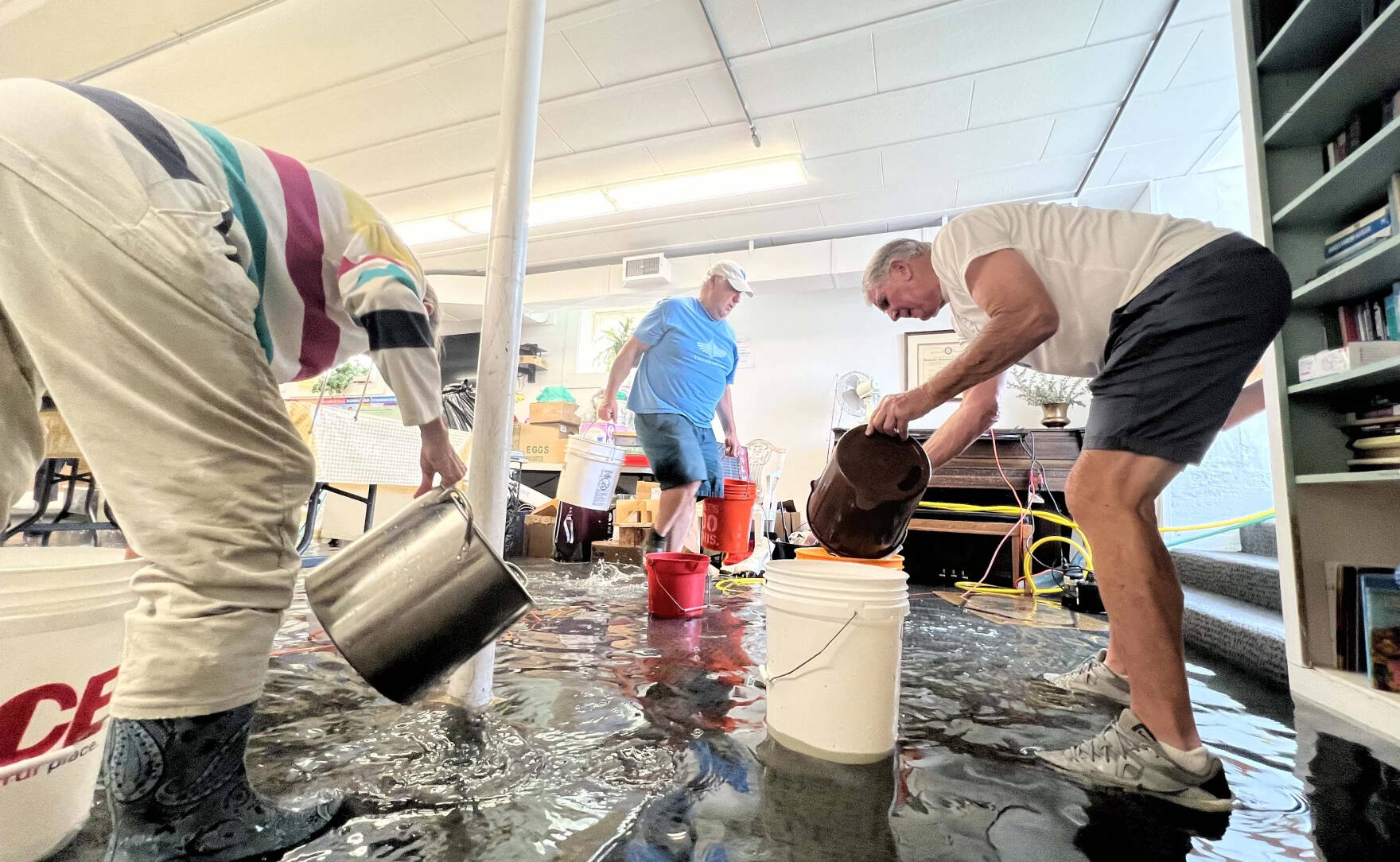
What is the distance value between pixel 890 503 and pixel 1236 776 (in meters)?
0.79

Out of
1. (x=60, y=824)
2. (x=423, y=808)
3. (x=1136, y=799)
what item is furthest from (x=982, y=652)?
(x=60, y=824)

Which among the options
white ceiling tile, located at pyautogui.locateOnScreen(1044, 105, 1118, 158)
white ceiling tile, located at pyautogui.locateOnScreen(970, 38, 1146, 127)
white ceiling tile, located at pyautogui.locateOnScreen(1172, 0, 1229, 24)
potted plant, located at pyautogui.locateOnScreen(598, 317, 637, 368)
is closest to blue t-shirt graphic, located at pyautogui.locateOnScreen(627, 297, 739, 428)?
white ceiling tile, located at pyautogui.locateOnScreen(970, 38, 1146, 127)

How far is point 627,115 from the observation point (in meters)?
4.04

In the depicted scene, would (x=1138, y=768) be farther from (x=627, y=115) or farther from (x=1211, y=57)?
(x=627, y=115)

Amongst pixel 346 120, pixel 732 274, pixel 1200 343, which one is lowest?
pixel 1200 343

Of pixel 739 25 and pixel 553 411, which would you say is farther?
pixel 553 411

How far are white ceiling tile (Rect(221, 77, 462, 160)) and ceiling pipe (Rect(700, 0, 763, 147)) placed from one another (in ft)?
6.49

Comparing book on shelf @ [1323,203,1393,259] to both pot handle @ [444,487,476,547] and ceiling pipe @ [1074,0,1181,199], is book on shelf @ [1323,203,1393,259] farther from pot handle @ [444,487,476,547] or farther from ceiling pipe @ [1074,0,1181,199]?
pot handle @ [444,487,476,547]

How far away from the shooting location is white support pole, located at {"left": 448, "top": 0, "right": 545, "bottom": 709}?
1.23 m

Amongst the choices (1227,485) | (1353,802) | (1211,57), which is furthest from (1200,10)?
(1353,802)

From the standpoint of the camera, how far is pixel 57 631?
65cm

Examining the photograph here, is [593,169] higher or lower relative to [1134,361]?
higher

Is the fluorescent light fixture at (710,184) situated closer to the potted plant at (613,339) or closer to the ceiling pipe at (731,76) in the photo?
the ceiling pipe at (731,76)

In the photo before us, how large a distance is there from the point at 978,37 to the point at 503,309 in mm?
3370
